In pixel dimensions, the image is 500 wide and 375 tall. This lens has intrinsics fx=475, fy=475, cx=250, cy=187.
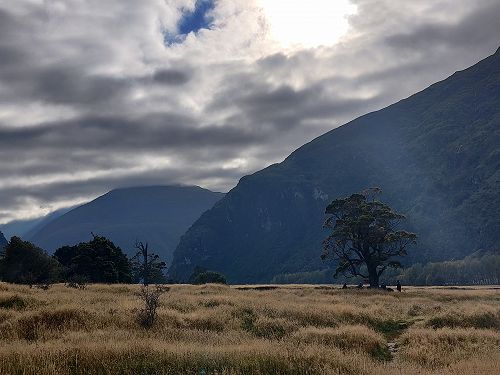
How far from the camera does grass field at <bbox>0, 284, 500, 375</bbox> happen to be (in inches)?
424

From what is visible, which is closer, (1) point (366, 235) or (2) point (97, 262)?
(1) point (366, 235)

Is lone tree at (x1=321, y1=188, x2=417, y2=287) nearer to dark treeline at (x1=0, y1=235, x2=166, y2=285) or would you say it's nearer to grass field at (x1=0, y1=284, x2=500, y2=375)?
grass field at (x1=0, y1=284, x2=500, y2=375)

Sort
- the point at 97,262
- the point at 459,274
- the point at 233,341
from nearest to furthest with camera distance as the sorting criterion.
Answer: the point at 233,341
the point at 97,262
the point at 459,274

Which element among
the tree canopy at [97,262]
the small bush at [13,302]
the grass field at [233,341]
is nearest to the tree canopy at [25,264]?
the tree canopy at [97,262]

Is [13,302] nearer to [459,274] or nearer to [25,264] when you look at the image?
[25,264]

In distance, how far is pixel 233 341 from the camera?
14562mm

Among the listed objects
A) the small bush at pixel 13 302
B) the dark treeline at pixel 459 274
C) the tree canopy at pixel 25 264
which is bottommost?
the dark treeline at pixel 459 274

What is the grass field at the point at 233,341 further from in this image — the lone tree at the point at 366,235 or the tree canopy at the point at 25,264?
the tree canopy at the point at 25,264

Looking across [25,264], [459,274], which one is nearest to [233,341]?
[25,264]

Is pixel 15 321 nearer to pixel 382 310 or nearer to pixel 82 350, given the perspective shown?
pixel 82 350

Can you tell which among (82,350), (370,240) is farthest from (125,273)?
(82,350)

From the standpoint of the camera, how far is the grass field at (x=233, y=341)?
35.3ft

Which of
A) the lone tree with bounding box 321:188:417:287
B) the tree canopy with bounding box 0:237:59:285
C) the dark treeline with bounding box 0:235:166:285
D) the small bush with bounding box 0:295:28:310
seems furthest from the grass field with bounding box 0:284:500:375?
the tree canopy with bounding box 0:237:59:285

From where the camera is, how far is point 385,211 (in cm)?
6372
